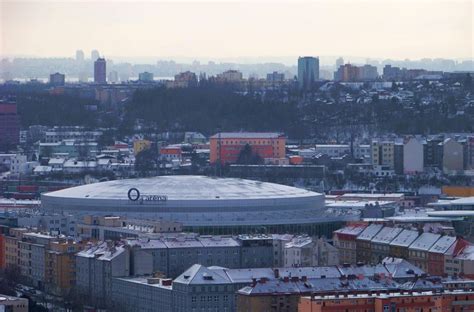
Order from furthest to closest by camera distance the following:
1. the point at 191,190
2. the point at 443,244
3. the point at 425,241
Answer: the point at 191,190
the point at 425,241
the point at 443,244

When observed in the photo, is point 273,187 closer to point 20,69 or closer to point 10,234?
point 10,234

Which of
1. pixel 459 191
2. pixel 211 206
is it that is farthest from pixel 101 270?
pixel 459 191

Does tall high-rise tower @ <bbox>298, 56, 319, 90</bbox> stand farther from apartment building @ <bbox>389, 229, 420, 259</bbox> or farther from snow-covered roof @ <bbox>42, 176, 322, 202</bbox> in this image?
apartment building @ <bbox>389, 229, 420, 259</bbox>

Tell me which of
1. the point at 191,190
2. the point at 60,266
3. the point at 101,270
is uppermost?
the point at 191,190

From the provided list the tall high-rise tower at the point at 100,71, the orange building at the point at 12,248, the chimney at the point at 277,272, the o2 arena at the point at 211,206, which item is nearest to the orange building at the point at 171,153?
the o2 arena at the point at 211,206

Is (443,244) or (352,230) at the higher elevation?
(443,244)

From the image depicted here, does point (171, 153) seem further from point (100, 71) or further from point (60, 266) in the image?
point (100, 71)

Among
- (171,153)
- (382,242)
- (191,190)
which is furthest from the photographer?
(171,153)
